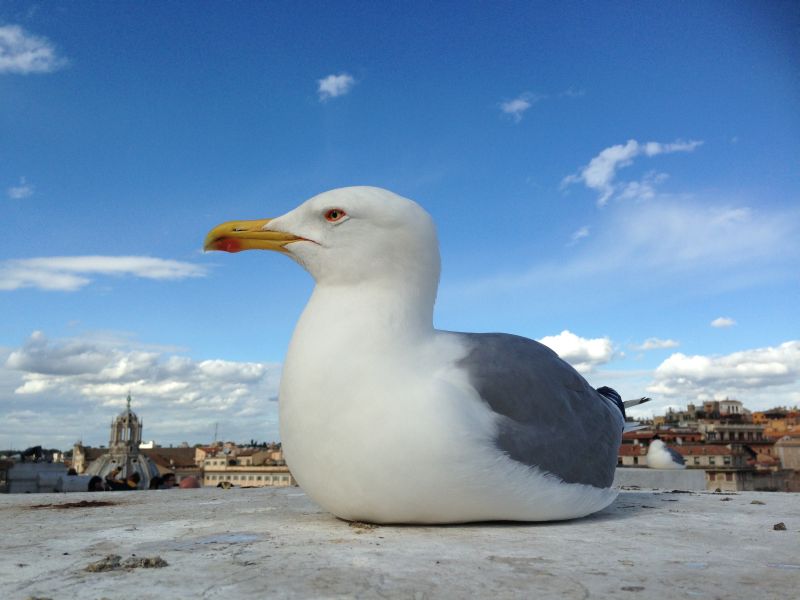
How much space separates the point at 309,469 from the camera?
3918 mm

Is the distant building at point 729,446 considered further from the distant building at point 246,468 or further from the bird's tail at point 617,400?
the distant building at point 246,468

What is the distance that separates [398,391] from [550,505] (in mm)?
1133

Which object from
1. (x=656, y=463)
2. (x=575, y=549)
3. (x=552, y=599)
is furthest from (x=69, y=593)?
(x=656, y=463)

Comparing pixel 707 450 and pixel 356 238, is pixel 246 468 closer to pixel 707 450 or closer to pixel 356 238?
pixel 707 450

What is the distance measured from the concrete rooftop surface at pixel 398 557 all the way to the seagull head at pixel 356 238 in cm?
139

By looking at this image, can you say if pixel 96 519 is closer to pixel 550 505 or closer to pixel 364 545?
pixel 364 545

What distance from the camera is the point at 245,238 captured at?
13.8 ft

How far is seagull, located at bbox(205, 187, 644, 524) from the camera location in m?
3.60

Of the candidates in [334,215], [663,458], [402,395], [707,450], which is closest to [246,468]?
[707,450]

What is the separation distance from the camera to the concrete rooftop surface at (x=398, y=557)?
2404mm

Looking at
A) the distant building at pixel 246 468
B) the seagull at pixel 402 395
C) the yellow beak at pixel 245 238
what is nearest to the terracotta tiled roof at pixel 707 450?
the distant building at pixel 246 468

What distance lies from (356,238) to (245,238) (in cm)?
72

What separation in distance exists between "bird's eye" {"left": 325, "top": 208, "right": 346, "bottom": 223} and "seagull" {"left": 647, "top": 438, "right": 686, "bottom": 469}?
26.1 feet

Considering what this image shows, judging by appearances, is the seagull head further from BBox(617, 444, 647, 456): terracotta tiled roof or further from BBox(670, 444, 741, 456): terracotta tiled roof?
BBox(670, 444, 741, 456): terracotta tiled roof
